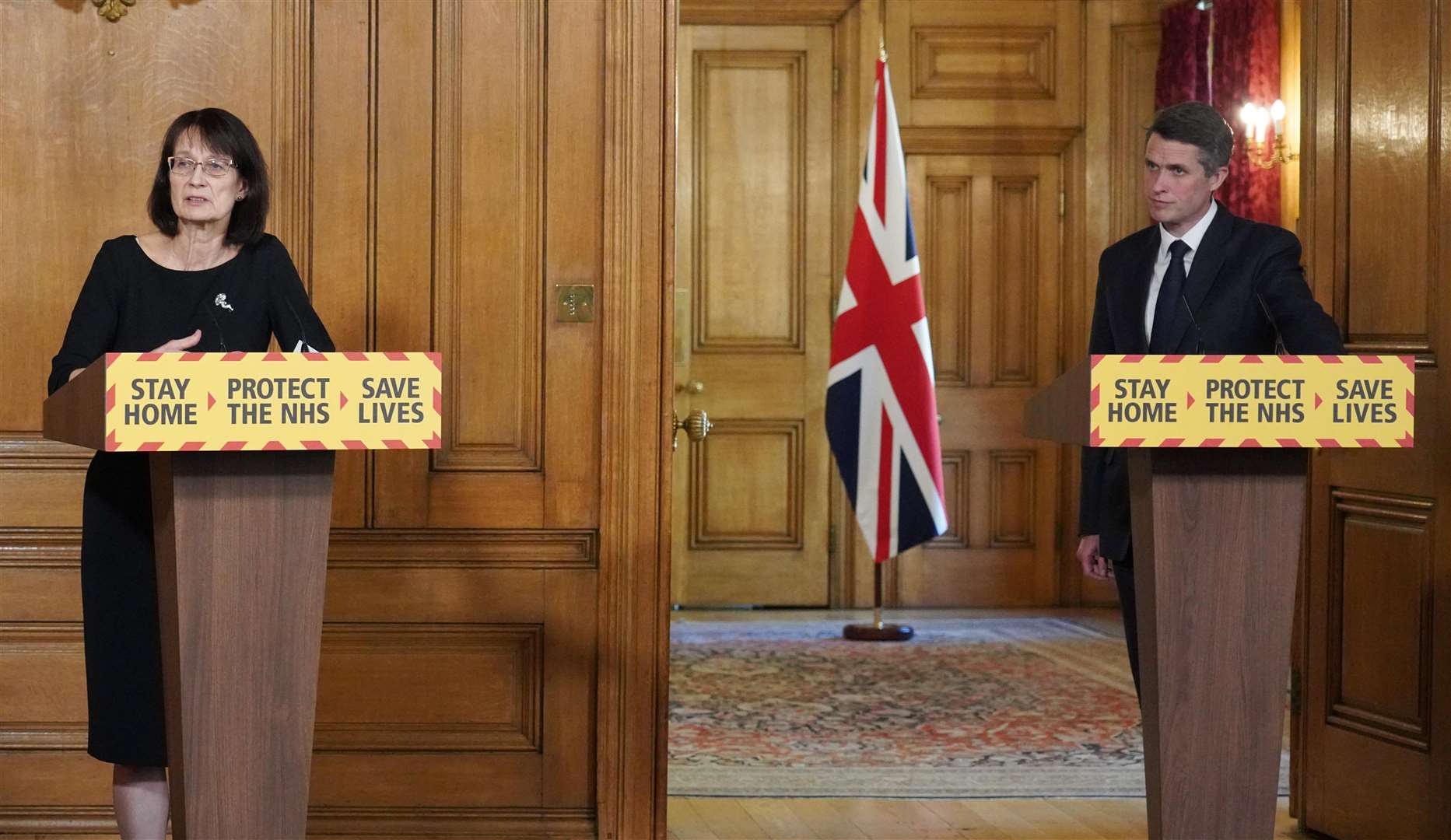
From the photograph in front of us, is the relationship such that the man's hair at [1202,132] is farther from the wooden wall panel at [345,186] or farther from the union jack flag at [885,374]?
the union jack flag at [885,374]

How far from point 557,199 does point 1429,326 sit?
1.77 metres

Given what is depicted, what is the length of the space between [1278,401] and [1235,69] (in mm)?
5026

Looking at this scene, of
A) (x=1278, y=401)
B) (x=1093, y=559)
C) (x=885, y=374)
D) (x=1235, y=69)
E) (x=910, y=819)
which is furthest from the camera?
(x=1235, y=69)

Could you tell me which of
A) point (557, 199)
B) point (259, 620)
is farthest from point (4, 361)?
point (259, 620)

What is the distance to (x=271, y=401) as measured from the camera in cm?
182

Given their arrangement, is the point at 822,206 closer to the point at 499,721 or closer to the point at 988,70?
the point at 988,70

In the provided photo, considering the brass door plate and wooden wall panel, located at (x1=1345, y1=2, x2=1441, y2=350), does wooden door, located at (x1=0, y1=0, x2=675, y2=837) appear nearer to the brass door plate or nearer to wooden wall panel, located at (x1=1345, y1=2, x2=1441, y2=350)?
the brass door plate

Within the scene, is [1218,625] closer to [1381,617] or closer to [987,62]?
[1381,617]

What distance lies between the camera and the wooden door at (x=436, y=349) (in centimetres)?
305

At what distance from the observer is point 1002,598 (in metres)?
7.17

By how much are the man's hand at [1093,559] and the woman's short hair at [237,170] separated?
4.97ft

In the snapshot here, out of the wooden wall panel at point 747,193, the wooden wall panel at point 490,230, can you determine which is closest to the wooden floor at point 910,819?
the wooden wall panel at point 490,230

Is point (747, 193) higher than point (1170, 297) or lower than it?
higher

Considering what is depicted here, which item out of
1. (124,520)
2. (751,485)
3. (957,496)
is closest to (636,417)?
(124,520)
